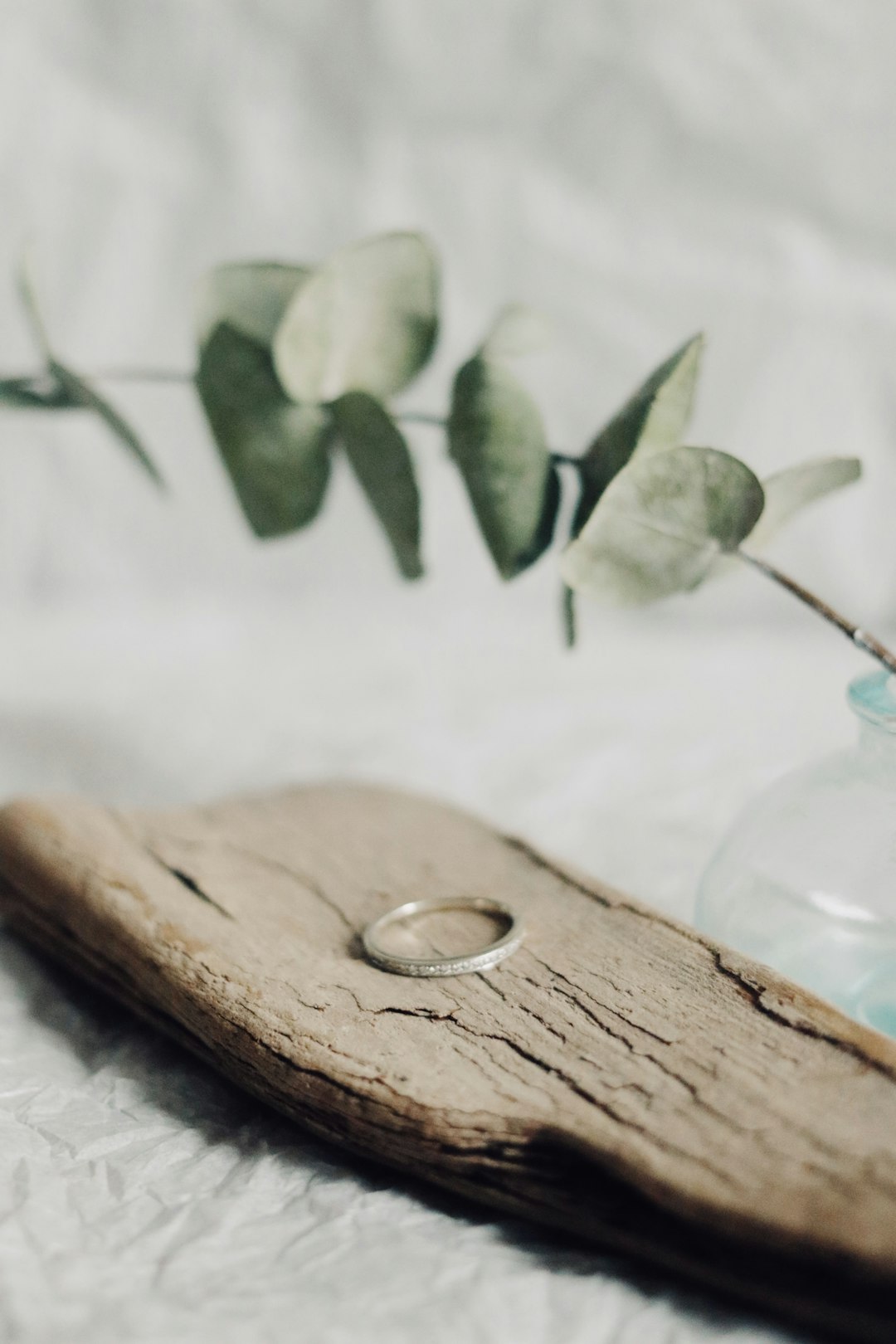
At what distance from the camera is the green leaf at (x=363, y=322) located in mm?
546

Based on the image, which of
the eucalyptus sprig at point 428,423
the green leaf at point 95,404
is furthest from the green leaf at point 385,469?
the green leaf at point 95,404

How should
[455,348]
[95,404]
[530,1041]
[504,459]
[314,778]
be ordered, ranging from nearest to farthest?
[530,1041] < [504,459] < [95,404] < [314,778] < [455,348]

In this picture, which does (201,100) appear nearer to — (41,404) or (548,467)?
(41,404)

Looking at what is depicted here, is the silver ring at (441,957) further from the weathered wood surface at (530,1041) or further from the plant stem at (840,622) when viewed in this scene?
the plant stem at (840,622)

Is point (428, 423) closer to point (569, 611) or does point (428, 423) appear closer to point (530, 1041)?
point (569, 611)

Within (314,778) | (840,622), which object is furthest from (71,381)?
(840,622)

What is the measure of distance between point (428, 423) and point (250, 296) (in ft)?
0.33

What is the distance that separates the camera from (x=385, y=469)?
1.81 ft

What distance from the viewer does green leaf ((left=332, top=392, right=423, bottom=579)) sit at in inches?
21.5

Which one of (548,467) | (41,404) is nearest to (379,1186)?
(548,467)

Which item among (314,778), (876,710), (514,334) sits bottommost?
(314,778)

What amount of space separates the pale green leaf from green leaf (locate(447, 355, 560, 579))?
1 cm

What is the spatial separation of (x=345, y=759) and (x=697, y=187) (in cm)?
51

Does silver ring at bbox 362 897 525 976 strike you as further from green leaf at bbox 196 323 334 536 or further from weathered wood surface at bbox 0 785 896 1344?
green leaf at bbox 196 323 334 536
